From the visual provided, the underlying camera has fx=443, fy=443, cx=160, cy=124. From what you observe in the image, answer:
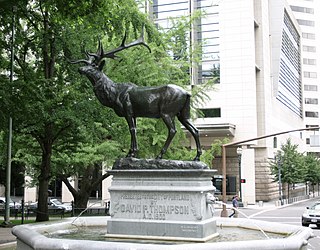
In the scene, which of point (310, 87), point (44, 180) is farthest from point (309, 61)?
point (44, 180)

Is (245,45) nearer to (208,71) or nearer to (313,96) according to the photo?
(208,71)

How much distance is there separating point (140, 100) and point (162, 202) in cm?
253

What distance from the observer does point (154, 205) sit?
393 inches

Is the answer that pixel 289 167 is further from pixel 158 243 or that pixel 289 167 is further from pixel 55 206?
pixel 158 243

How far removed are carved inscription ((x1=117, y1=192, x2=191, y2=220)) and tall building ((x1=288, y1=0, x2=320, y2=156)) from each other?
95127 millimetres

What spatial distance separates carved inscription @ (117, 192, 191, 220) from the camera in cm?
976

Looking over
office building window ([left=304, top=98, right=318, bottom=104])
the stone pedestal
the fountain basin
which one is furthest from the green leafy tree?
the stone pedestal

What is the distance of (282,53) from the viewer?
222ft

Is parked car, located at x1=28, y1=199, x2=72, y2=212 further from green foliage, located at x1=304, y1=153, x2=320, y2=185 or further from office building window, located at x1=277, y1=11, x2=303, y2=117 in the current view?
office building window, located at x1=277, y1=11, x2=303, y2=117

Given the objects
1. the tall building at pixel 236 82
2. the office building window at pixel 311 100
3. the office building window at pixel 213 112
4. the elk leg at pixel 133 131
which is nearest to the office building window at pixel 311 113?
the office building window at pixel 311 100

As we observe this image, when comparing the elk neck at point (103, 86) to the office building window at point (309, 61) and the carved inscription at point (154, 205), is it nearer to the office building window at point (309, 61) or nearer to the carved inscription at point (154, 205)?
the carved inscription at point (154, 205)

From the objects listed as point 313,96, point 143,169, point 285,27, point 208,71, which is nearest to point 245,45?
point 208,71

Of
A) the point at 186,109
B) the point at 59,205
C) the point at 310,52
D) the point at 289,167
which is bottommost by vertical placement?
the point at 59,205

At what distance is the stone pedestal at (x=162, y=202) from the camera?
9625 millimetres
